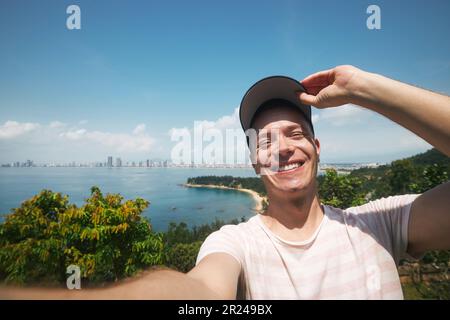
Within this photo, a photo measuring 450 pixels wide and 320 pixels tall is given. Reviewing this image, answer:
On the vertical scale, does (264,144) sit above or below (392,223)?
above

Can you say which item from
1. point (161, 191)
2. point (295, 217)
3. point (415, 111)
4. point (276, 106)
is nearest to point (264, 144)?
point (276, 106)

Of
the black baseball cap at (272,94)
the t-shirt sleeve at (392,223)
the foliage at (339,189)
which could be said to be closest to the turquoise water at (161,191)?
the foliage at (339,189)

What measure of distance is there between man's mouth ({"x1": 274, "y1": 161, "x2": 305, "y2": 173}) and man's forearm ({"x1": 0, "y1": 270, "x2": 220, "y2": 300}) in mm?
1021

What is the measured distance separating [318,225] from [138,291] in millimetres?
1374

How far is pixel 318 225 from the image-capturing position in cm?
167

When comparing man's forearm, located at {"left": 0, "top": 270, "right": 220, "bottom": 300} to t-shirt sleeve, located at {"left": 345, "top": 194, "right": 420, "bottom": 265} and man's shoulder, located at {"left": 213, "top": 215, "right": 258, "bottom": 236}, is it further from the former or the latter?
t-shirt sleeve, located at {"left": 345, "top": 194, "right": 420, "bottom": 265}

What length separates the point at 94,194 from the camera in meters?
8.70

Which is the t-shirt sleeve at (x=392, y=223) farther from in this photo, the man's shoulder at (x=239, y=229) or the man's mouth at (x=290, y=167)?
the man's shoulder at (x=239, y=229)

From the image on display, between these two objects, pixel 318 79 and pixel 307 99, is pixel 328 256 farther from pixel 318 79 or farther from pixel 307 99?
pixel 318 79

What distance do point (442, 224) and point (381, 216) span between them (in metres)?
0.32

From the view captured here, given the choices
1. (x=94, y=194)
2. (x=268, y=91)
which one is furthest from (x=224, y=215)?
(x=268, y=91)

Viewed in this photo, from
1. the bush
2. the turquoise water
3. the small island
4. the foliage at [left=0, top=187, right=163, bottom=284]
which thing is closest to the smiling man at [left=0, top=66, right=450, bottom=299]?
the foliage at [left=0, top=187, right=163, bottom=284]

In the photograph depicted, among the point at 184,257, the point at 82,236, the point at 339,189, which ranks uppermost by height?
the point at 339,189
